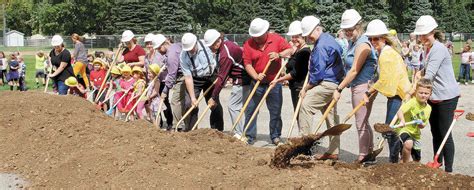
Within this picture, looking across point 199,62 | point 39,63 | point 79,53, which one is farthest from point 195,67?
point 39,63

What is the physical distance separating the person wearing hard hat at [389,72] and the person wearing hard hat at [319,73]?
2.23 ft

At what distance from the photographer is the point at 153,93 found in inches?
435

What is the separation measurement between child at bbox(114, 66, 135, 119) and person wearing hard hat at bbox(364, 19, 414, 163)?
5.53 meters

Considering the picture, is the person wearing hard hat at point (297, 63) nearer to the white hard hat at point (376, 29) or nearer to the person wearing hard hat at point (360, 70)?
the person wearing hard hat at point (360, 70)

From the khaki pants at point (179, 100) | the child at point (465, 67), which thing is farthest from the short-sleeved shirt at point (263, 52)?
the child at point (465, 67)

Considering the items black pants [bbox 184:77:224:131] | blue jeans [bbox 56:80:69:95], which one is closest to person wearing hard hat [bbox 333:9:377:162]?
black pants [bbox 184:77:224:131]

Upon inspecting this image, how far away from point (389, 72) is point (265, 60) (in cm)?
259

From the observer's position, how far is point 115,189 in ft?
20.2

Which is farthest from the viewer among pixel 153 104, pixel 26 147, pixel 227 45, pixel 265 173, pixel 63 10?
pixel 63 10

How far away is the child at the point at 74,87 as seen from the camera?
12.4 m

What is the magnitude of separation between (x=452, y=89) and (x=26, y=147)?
17.9ft

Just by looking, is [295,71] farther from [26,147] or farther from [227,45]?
[26,147]

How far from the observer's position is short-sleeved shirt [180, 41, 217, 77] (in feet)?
30.2

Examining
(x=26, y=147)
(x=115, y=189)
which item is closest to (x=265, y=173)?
(x=115, y=189)
